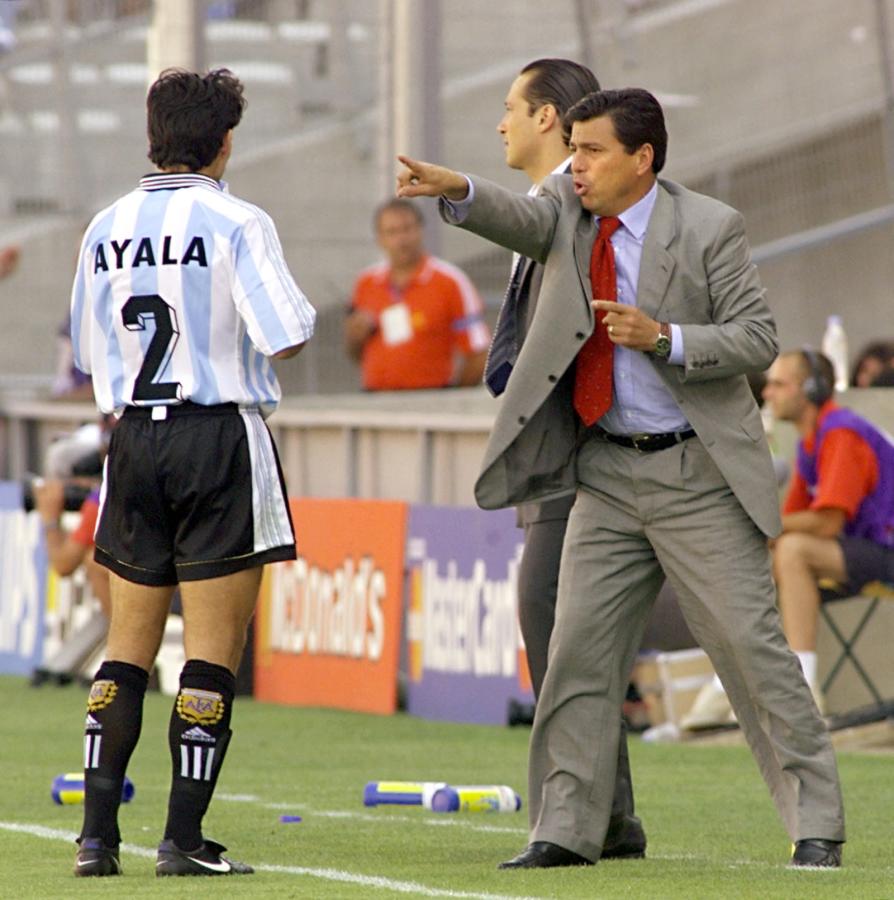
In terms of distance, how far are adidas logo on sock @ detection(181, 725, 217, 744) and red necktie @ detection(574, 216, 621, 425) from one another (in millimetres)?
1248

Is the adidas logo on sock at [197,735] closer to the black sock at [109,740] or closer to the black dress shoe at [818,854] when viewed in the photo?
the black sock at [109,740]

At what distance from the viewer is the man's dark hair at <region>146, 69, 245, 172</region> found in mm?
6250

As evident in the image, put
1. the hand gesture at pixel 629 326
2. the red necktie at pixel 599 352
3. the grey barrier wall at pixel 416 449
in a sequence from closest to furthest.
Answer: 1. the hand gesture at pixel 629 326
2. the red necktie at pixel 599 352
3. the grey barrier wall at pixel 416 449

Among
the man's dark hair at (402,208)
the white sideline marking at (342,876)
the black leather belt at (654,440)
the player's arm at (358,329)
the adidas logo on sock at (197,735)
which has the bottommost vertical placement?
the white sideline marking at (342,876)

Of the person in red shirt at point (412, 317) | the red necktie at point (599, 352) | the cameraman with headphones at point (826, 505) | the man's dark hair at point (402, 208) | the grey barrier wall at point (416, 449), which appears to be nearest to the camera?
the red necktie at point (599, 352)

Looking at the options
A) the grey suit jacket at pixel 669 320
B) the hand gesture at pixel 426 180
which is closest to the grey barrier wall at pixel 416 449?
the grey suit jacket at pixel 669 320

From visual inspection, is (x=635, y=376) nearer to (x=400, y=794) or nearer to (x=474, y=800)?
(x=474, y=800)

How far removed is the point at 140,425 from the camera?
6328 mm

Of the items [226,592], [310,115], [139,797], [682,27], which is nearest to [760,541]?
[226,592]

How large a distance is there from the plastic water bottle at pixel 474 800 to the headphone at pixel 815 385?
3287 mm

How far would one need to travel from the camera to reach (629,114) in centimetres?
630

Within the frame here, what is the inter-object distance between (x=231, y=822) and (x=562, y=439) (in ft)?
6.71

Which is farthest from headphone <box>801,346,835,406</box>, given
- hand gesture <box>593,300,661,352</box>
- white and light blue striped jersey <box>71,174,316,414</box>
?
white and light blue striped jersey <box>71,174,316,414</box>

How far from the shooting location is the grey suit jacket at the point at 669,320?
6.29 meters
